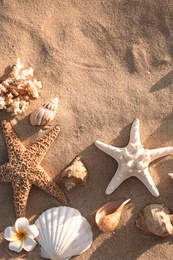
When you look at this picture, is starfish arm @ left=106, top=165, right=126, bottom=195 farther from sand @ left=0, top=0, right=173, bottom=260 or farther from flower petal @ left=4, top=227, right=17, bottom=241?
flower petal @ left=4, top=227, right=17, bottom=241

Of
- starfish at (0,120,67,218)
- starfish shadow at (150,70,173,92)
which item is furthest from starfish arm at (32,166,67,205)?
starfish shadow at (150,70,173,92)

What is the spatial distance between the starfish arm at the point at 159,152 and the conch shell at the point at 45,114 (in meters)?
0.95

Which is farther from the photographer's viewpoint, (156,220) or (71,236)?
(71,236)

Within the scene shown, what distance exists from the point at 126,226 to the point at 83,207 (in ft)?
1.41

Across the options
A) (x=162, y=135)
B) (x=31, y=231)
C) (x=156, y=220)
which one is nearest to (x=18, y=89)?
(x=31, y=231)

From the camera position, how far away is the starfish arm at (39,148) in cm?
390

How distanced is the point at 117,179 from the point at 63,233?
687 mm

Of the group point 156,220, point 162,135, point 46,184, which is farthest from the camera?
point 162,135

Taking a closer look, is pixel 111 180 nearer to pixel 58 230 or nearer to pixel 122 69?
pixel 58 230

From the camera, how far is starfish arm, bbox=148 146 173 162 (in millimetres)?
3877

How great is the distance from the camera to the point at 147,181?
3.88 meters

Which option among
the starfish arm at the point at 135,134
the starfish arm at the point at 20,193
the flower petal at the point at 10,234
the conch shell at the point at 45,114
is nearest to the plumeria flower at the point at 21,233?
the flower petal at the point at 10,234

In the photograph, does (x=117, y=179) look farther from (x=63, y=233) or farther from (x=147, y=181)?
(x=63, y=233)

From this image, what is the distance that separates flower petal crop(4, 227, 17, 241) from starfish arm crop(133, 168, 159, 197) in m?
1.21
